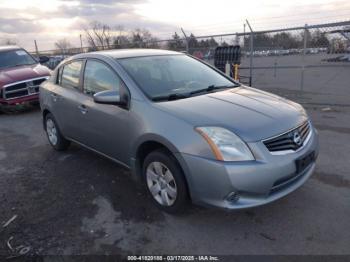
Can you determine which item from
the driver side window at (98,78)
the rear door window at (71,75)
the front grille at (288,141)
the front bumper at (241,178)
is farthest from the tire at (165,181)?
the rear door window at (71,75)

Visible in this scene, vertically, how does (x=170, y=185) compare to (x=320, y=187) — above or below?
above

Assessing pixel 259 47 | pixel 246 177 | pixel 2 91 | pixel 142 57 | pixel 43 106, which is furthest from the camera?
pixel 259 47

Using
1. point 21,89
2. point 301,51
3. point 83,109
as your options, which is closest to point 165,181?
point 83,109

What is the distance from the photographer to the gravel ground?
3.03 metres

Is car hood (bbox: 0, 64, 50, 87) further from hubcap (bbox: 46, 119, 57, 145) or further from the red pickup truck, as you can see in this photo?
hubcap (bbox: 46, 119, 57, 145)

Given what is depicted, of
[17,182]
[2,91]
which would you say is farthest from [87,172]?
[2,91]

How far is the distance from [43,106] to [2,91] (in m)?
4.07

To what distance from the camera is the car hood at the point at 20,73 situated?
9172 mm

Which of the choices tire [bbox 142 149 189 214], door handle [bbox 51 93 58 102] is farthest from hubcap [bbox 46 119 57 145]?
tire [bbox 142 149 189 214]

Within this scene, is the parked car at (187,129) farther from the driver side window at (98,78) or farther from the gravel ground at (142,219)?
the gravel ground at (142,219)

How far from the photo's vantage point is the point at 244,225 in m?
3.30

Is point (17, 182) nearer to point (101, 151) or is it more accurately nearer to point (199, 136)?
point (101, 151)

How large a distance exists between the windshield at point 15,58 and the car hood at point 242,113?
8.41 metres

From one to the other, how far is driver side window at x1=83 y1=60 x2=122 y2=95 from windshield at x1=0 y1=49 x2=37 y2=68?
6805mm
